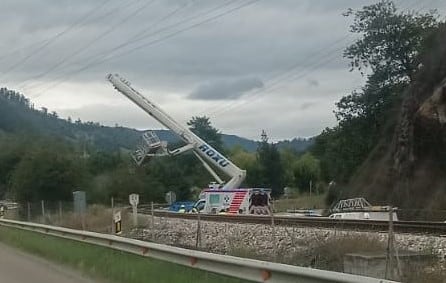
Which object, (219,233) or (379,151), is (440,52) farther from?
(219,233)

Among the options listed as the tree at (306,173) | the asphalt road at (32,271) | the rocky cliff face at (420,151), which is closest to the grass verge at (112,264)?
the asphalt road at (32,271)

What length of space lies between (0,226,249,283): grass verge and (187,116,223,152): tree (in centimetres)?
11292

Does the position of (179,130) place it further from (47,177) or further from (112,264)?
(112,264)

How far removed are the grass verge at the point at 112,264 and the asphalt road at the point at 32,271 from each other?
34 centimetres

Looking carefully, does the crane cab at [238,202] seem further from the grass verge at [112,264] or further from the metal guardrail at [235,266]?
the metal guardrail at [235,266]

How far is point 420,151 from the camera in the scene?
4991 centimetres

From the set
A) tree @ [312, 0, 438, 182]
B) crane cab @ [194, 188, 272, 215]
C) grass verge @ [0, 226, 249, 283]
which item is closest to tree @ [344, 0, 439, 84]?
tree @ [312, 0, 438, 182]

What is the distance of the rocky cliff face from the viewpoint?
46625 mm

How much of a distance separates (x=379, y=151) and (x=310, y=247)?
42513 mm

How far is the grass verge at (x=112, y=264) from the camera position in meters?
14.1

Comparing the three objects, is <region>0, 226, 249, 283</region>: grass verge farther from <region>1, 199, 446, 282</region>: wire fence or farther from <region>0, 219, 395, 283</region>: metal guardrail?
<region>1, 199, 446, 282</region>: wire fence

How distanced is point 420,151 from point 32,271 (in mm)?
34831

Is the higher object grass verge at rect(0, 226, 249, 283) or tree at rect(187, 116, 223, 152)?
tree at rect(187, 116, 223, 152)

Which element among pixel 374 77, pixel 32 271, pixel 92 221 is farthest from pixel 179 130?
pixel 32 271
